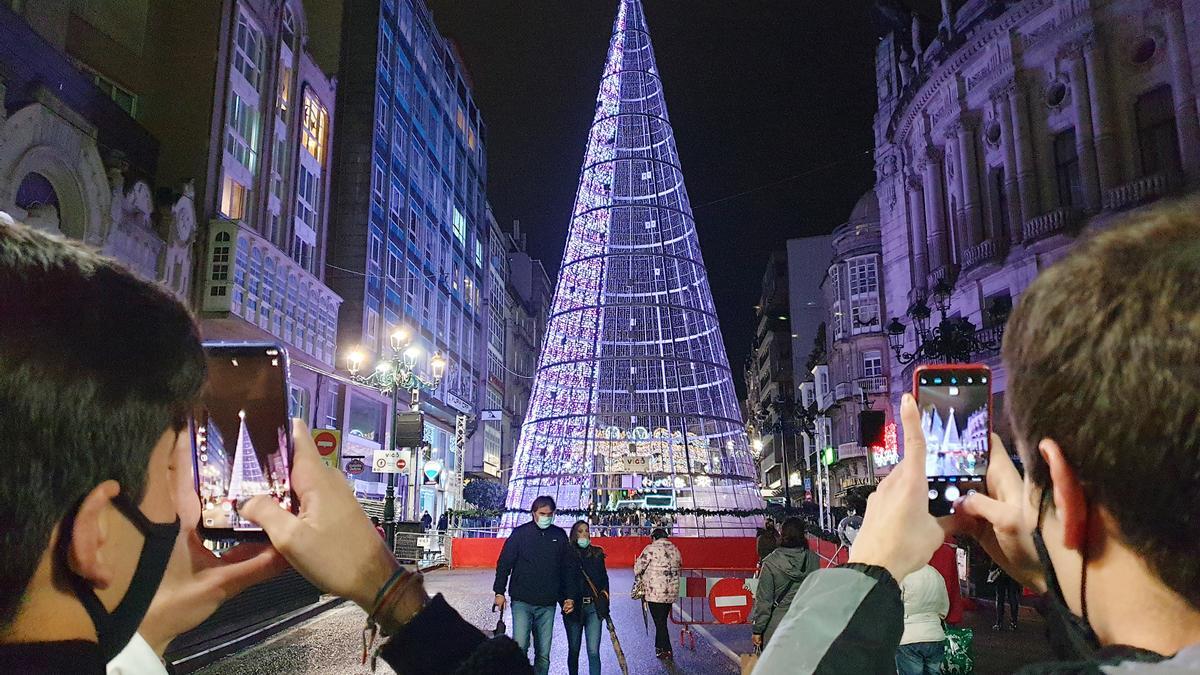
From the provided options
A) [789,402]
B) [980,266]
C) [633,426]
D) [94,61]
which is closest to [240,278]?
[94,61]

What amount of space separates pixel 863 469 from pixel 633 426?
2974 centimetres

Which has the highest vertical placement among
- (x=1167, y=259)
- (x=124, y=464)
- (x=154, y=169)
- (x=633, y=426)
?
(x=154, y=169)

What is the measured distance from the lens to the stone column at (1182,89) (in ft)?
97.5

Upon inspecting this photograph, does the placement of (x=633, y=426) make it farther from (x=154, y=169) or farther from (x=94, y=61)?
(x=94, y=61)

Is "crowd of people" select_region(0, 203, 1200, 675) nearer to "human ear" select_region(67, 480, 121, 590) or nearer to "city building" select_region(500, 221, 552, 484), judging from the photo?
"human ear" select_region(67, 480, 121, 590)

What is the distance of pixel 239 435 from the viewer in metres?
2.01

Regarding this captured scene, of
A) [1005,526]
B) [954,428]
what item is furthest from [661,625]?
[1005,526]

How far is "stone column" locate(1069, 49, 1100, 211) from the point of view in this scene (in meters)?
33.1

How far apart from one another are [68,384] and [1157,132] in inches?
1531

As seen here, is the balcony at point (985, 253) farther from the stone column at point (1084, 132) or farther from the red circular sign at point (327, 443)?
the red circular sign at point (327, 443)

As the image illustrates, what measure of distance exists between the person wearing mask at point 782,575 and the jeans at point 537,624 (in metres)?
2.38

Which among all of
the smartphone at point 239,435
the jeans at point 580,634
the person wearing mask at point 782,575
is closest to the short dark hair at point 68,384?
the smartphone at point 239,435

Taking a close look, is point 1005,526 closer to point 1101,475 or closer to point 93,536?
point 1101,475

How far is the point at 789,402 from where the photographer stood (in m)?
41.2
